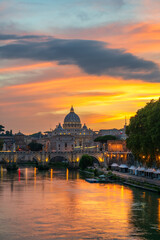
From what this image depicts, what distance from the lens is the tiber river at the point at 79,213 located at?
1766 inches

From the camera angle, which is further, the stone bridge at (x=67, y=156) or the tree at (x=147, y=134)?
the stone bridge at (x=67, y=156)

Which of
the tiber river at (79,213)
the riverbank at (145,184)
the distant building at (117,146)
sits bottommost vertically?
the tiber river at (79,213)

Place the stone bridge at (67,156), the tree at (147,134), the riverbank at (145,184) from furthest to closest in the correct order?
the stone bridge at (67,156) < the tree at (147,134) < the riverbank at (145,184)

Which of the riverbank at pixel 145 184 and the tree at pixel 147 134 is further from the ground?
the tree at pixel 147 134

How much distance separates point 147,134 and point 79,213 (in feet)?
81.7

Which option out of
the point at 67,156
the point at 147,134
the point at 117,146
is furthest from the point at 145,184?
the point at 67,156

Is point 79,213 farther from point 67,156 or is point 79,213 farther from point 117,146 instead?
point 67,156

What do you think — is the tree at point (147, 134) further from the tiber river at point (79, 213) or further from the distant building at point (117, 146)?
the distant building at point (117, 146)

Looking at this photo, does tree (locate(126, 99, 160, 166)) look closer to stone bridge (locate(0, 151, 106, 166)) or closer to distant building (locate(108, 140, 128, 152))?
distant building (locate(108, 140, 128, 152))

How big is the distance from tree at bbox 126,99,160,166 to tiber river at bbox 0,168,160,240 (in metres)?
6.22

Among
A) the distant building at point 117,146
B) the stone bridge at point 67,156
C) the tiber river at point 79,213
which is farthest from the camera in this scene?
the stone bridge at point 67,156

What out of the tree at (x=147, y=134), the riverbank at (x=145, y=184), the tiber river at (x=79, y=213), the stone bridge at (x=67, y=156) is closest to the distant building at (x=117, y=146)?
the stone bridge at (x=67, y=156)

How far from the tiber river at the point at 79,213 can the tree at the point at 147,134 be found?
20.4ft

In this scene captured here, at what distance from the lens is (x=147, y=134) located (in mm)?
76250
